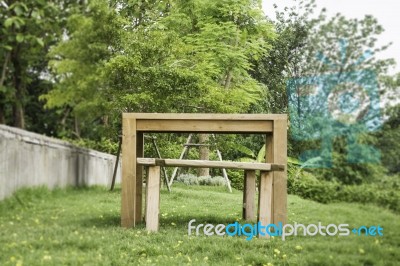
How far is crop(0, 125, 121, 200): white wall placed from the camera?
5.22 m

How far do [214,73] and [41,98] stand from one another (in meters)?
1.97

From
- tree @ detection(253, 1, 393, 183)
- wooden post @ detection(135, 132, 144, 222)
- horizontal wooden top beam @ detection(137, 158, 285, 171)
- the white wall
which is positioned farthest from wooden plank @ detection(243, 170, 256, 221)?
the white wall

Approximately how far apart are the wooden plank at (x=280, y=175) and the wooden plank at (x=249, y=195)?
0.34 m

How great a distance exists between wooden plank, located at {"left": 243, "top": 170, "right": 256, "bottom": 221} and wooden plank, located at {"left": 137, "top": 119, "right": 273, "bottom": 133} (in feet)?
1.46

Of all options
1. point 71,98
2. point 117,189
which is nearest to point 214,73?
point 71,98

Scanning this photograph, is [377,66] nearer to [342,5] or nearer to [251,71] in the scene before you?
[342,5]

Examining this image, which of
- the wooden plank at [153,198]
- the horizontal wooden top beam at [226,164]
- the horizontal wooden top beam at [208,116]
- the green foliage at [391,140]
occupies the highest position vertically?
the horizontal wooden top beam at [208,116]

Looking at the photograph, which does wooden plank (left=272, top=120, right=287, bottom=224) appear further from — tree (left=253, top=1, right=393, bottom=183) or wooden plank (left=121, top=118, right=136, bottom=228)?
wooden plank (left=121, top=118, right=136, bottom=228)

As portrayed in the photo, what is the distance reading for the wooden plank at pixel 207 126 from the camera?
3416 mm

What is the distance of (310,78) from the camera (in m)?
3.64

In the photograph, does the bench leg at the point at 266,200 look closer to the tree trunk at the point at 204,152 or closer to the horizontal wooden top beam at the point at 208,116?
the horizontal wooden top beam at the point at 208,116

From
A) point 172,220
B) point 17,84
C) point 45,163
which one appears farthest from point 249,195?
point 45,163

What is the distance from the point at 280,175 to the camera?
3369mm

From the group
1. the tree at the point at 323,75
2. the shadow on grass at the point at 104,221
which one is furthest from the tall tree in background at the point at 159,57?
the shadow on grass at the point at 104,221
